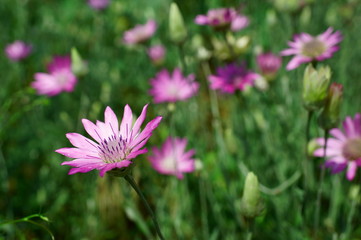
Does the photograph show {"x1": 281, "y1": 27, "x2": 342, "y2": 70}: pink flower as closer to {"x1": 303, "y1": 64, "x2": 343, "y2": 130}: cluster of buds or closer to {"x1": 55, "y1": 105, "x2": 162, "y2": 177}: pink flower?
{"x1": 303, "y1": 64, "x2": 343, "y2": 130}: cluster of buds

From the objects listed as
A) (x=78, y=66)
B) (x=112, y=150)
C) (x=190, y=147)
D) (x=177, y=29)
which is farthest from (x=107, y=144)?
(x=190, y=147)

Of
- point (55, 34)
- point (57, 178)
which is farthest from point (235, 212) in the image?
point (55, 34)

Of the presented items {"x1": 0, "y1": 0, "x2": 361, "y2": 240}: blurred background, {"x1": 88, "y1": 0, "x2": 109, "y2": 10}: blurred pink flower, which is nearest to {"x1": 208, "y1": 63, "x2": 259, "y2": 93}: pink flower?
{"x1": 0, "y1": 0, "x2": 361, "y2": 240}: blurred background

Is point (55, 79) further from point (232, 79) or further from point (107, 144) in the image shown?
point (107, 144)

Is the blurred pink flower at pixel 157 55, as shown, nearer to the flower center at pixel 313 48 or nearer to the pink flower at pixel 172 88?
the pink flower at pixel 172 88

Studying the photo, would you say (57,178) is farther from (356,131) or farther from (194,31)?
(194,31)

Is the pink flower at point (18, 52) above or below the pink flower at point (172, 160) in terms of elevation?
above

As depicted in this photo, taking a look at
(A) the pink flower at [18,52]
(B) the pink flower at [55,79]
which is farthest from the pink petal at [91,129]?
(A) the pink flower at [18,52]
